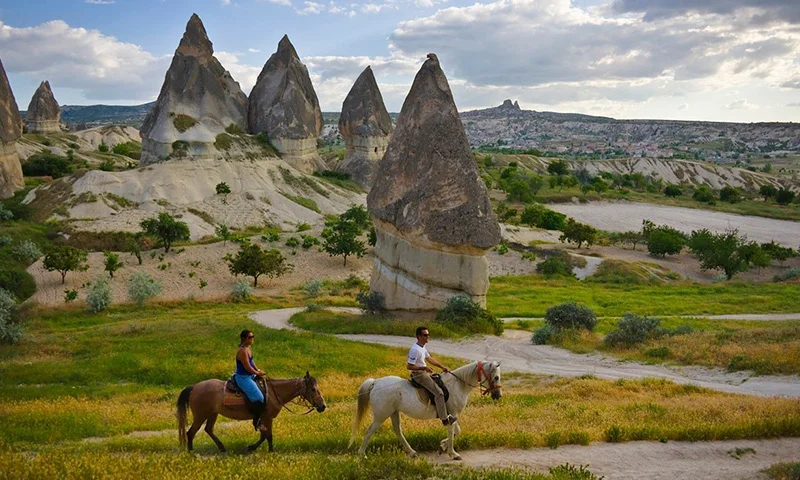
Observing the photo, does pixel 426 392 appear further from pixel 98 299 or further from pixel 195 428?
pixel 98 299

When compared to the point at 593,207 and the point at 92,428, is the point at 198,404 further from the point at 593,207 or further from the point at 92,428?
the point at 593,207

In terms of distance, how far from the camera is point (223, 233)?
143 ft

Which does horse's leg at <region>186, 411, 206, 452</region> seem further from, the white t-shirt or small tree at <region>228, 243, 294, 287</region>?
small tree at <region>228, 243, 294, 287</region>

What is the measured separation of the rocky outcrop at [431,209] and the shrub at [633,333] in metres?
5.30

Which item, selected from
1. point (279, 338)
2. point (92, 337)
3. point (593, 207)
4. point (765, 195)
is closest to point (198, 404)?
point (279, 338)

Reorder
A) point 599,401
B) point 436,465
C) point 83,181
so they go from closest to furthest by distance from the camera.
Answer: point 436,465 < point 599,401 < point 83,181

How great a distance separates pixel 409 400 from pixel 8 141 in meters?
57.1

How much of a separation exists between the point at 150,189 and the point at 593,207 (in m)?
52.6

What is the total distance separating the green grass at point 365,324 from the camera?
23.0 m

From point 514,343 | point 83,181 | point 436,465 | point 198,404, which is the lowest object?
point 514,343

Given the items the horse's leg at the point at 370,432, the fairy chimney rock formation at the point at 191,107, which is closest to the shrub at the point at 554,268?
the horse's leg at the point at 370,432

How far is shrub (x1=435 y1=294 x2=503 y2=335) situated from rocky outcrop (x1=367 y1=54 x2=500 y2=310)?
0.63 metres

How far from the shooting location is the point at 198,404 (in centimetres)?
958

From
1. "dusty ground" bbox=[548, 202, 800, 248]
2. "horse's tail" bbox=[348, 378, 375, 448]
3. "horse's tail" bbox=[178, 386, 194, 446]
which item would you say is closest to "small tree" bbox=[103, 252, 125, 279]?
"horse's tail" bbox=[178, 386, 194, 446]
